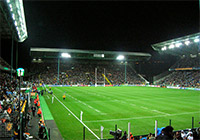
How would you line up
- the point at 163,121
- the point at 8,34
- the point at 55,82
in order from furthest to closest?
the point at 55,82 → the point at 8,34 → the point at 163,121

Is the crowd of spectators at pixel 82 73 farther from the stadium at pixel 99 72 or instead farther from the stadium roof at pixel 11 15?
the stadium roof at pixel 11 15

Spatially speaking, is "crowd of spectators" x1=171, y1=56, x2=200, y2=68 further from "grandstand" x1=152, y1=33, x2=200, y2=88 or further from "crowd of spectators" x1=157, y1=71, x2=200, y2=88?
"crowd of spectators" x1=157, y1=71, x2=200, y2=88

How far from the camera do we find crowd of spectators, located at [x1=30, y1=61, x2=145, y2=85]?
64.3m

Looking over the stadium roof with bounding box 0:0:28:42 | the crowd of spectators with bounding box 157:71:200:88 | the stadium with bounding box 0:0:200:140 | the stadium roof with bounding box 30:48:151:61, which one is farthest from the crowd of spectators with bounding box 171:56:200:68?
the stadium roof with bounding box 0:0:28:42

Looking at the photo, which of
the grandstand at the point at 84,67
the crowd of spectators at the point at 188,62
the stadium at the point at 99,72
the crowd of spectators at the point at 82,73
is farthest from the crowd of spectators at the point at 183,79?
the crowd of spectators at the point at 82,73

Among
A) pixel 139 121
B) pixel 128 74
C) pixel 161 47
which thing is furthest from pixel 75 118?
pixel 128 74

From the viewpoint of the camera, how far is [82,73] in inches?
2803

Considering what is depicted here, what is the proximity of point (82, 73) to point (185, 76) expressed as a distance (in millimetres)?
37645

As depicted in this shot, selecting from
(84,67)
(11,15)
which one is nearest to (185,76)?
(84,67)

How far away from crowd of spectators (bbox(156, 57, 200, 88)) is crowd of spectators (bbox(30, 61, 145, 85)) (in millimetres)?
12219

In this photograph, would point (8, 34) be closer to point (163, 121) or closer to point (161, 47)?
point (163, 121)

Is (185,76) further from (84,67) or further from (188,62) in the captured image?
(84,67)

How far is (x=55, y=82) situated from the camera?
62.0 meters

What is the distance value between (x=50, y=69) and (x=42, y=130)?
6160 centimetres
